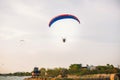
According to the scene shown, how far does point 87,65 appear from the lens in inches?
4336

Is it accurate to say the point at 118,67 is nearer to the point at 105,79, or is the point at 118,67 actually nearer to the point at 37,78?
the point at 37,78

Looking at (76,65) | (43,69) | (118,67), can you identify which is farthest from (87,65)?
(43,69)

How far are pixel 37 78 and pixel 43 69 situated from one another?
5635 cm

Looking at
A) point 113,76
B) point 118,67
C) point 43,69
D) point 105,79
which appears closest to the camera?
point 113,76

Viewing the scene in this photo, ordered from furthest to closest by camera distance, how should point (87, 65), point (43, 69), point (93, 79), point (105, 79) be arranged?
point (43, 69), point (87, 65), point (93, 79), point (105, 79)

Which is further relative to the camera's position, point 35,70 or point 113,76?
point 35,70

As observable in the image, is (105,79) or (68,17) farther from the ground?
(68,17)

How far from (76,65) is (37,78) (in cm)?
4355

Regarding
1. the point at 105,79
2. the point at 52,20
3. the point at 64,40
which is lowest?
the point at 105,79

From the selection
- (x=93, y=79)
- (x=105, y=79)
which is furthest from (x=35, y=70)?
(x=105, y=79)

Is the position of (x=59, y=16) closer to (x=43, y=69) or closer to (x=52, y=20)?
(x=52, y=20)

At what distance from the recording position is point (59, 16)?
1256 inches

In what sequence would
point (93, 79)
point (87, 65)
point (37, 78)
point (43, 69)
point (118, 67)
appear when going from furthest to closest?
point (43, 69) → point (87, 65) → point (118, 67) → point (37, 78) → point (93, 79)

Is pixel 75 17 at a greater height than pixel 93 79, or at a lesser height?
greater
